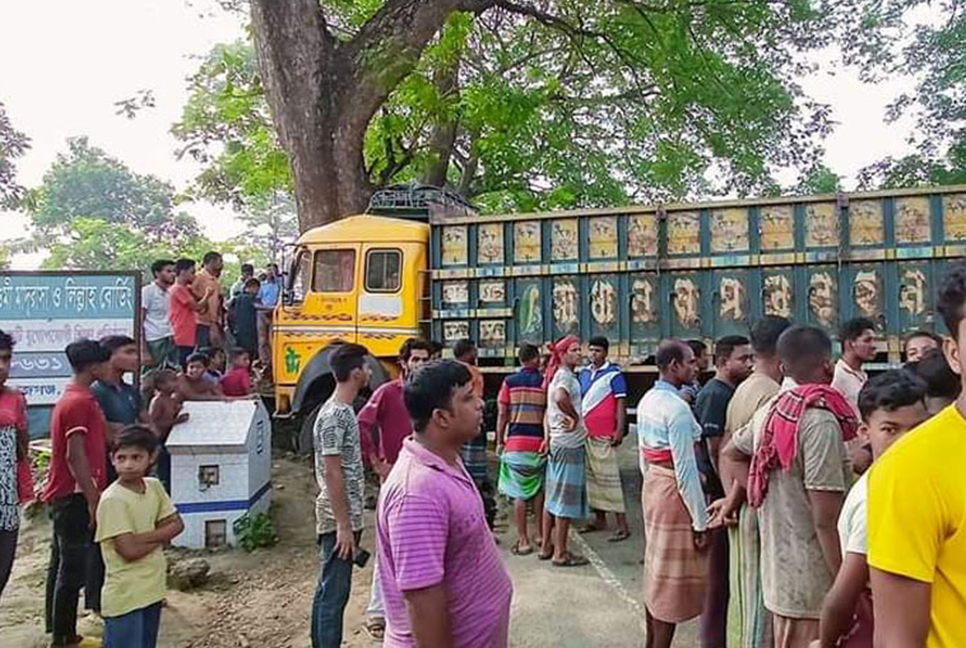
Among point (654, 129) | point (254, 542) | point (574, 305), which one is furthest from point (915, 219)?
point (654, 129)

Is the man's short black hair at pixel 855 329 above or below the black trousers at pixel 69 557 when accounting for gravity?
above

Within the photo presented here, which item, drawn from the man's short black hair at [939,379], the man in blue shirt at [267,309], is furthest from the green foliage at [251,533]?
the man's short black hair at [939,379]

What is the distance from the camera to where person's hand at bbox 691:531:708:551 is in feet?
12.4

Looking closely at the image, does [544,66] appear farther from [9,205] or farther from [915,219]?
[9,205]

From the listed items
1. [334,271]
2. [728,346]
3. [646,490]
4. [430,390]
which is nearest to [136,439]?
[430,390]

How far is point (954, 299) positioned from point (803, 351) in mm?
1681

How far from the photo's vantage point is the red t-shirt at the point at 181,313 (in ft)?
26.8

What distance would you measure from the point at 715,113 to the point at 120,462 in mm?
11062

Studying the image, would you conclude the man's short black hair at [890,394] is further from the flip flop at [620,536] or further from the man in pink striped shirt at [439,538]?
the flip flop at [620,536]

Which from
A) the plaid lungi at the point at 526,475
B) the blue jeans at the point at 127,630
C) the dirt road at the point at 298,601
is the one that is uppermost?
the plaid lungi at the point at 526,475

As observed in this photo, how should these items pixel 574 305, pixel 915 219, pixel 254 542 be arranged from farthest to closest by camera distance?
1. pixel 574 305
2. pixel 915 219
3. pixel 254 542

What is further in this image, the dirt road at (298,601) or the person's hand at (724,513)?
the dirt road at (298,601)

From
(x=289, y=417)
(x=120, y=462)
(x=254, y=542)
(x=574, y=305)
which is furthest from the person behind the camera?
(x=289, y=417)

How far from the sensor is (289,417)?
8750 millimetres
